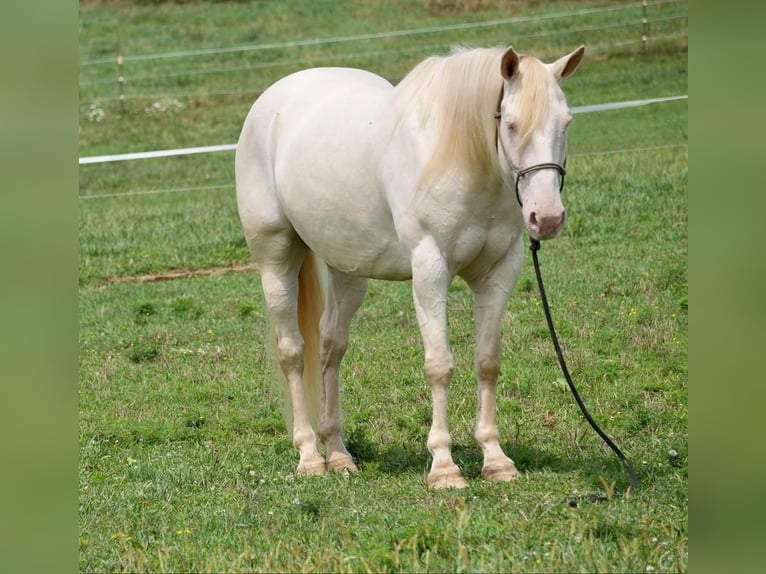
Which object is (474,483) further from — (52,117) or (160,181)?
(160,181)

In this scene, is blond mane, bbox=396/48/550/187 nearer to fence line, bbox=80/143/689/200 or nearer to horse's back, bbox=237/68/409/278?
horse's back, bbox=237/68/409/278

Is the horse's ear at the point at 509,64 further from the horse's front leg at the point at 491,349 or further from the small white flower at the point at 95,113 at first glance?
the small white flower at the point at 95,113

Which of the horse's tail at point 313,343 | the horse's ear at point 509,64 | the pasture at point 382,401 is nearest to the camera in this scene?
the pasture at point 382,401

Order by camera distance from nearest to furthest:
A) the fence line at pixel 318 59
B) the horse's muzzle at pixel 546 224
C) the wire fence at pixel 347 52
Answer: the horse's muzzle at pixel 546 224 → the wire fence at pixel 347 52 → the fence line at pixel 318 59

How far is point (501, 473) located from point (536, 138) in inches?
70.5

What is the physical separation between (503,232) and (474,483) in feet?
4.22

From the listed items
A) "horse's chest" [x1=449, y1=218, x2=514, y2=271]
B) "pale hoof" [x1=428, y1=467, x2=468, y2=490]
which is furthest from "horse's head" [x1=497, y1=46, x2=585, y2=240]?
"pale hoof" [x1=428, y1=467, x2=468, y2=490]

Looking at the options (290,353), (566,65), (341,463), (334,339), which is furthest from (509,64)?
(341,463)

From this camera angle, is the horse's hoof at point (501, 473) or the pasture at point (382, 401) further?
the horse's hoof at point (501, 473)

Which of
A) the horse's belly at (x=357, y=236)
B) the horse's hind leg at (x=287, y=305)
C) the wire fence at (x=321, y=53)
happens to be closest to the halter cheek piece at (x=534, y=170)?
the horse's belly at (x=357, y=236)

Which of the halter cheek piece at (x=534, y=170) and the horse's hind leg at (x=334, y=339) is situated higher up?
the halter cheek piece at (x=534, y=170)

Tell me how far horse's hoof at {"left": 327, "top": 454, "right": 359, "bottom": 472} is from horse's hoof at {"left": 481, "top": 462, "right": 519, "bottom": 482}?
855 mm

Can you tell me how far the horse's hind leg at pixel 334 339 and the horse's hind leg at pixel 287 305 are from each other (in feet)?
0.41

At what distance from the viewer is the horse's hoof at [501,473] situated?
18.7ft
